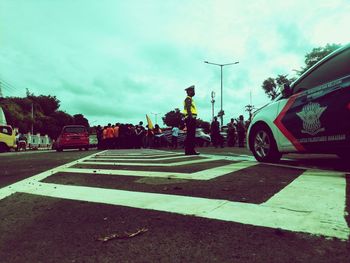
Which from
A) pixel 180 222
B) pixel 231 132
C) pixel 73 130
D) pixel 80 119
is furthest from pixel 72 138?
pixel 80 119

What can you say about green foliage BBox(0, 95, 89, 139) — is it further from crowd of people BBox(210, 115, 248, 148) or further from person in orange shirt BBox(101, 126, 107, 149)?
crowd of people BBox(210, 115, 248, 148)

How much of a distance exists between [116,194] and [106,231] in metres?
1.21

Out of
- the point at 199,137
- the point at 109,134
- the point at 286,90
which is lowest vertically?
the point at 199,137

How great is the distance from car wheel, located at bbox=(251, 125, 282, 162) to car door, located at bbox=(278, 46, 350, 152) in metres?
0.37

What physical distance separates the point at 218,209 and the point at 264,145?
432 centimetres

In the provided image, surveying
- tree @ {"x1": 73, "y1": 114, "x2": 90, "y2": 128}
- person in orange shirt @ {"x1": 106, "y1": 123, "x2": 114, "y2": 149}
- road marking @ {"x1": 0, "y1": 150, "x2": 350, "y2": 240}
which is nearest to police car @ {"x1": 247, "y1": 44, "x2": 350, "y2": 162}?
road marking @ {"x1": 0, "y1": 150, "x2": 350, "y2": 240}

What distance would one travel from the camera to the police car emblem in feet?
18.0

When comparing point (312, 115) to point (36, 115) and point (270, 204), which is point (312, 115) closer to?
point (270, 204)

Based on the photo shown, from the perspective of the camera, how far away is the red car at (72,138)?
24.0m

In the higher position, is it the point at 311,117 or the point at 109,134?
the point at 109,134

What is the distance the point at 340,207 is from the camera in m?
2.79

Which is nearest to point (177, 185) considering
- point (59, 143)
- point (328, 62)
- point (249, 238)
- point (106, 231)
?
point (106, 231)

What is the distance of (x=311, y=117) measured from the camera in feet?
18.7

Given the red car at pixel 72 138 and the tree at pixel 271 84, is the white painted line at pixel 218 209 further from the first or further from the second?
the tree at pixel 271 84
